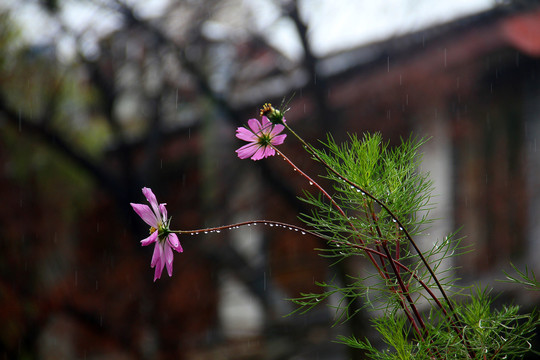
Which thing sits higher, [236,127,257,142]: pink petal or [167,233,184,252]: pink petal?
[236,127,257,142]: pink petal

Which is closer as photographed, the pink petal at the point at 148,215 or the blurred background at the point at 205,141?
the pink petal at the point at 148,215

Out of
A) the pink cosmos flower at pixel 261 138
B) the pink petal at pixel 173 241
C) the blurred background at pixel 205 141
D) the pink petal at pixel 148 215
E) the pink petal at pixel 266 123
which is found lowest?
the pink petal at pixel 173 241

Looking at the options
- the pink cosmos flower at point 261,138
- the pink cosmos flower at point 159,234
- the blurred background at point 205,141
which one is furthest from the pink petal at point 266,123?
the blurred background at point 205,141

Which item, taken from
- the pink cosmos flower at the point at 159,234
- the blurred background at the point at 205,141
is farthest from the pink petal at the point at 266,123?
the blurred background at the point at 205,141

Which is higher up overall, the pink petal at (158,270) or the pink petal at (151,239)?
the pink petal at (151,239)

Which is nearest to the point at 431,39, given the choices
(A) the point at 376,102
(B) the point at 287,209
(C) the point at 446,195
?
(A) the point at 376,102

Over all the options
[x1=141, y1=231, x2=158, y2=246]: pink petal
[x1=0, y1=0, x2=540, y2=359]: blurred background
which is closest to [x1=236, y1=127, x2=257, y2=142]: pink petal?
[x1=141, y1=231, x2=158, y2=246]: pink petal

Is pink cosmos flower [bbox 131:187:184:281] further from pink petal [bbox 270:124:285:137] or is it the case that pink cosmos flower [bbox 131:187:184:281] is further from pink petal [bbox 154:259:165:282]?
pink petal [bbox 270:124:285:137]

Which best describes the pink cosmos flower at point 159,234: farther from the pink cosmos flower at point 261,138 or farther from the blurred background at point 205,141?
the blurred background at point 205,141

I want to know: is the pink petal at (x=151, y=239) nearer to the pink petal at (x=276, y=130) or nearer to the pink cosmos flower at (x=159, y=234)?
the pink cosmos flower at (x=159, y=234)
